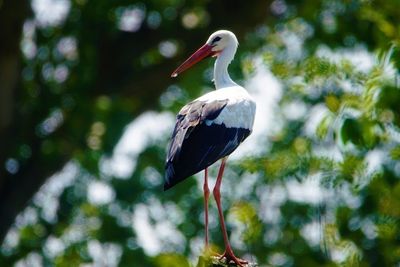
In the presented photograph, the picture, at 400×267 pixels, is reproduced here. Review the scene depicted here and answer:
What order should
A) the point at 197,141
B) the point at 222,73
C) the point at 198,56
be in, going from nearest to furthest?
the point at 197,141
the point at 222,73
the point at 198,56

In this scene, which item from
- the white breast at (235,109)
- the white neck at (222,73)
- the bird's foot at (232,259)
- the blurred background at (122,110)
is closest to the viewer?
the bird's foot at (232,259)

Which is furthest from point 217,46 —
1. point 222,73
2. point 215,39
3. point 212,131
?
point 212,131

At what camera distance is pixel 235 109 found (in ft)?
27.6

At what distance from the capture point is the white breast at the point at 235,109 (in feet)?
27.2

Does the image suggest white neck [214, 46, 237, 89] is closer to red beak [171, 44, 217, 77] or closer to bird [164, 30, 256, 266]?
bird [164, 30, 256, 266]

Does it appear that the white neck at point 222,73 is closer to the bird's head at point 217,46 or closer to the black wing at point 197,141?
the bird's head at point 217,46

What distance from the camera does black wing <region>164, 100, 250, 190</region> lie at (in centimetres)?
765

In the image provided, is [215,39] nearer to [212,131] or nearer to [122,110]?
[212,131]

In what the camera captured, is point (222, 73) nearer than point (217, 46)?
Yes

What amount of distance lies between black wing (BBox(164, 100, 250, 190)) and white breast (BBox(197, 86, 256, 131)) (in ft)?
0.11

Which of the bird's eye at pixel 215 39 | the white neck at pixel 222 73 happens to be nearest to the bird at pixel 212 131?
the white neck at pixel 222 73

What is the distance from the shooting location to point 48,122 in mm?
17000

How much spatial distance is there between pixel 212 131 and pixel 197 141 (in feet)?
0.75

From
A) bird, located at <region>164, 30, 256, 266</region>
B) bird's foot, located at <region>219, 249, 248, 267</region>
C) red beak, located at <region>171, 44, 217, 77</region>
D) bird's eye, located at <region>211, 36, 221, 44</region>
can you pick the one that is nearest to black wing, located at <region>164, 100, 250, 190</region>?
bird, located at <region>164, 30, 256, 266</region>
